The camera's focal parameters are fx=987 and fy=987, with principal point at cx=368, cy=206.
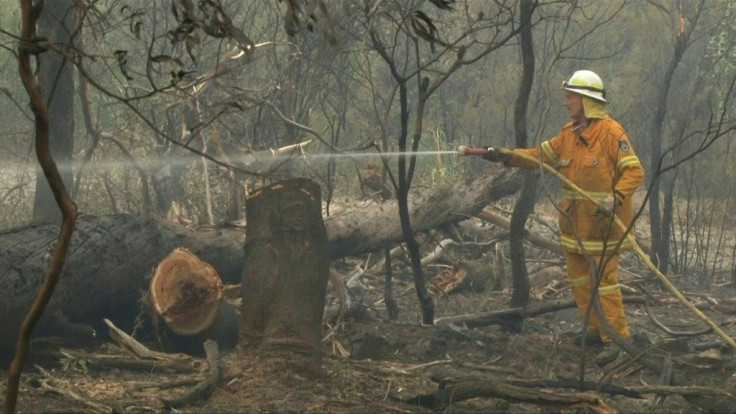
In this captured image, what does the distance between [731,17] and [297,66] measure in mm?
8805

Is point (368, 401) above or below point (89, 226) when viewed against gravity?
below

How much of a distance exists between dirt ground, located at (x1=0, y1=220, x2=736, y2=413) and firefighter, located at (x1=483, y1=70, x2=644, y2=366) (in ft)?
1.12

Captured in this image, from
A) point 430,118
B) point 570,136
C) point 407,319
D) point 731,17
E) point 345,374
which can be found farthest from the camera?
point 430,118

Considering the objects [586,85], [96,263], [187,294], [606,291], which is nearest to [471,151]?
[586,85]

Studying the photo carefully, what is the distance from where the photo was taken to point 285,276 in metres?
5.44

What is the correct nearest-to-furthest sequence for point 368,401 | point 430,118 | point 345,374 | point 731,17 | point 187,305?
1. point 368,401
2. point 345,374
3. point 187,305
4. point 731,17
5. point 430,118

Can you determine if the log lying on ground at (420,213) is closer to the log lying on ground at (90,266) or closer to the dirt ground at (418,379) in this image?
the dirt ground at (418,379)

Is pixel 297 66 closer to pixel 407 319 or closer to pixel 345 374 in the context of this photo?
pixel 407 319

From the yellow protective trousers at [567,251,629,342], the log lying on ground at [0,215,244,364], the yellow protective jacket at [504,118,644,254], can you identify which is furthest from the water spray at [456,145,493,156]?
the log lying on ground at [0,215,244,364]

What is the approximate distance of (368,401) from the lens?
5008mm

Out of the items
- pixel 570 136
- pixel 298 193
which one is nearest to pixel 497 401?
pixel 298 193

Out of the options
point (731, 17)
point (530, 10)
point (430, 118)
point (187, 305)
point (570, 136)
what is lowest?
point (187, 305)

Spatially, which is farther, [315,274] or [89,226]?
[89,226]

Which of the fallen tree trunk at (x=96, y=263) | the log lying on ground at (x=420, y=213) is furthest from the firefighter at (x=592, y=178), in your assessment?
the fallen tree trunk at (x=96, y=263)
